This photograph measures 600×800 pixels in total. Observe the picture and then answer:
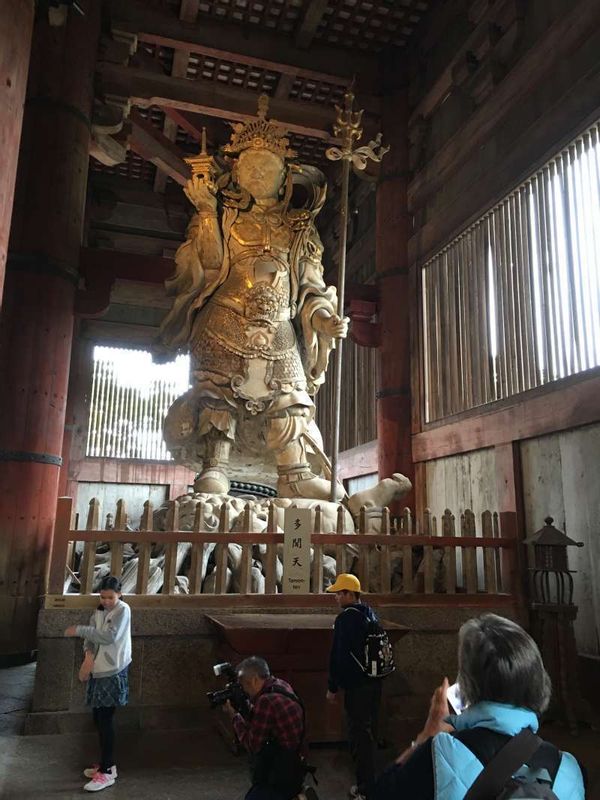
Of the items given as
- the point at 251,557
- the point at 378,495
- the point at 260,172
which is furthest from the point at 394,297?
the point at 251,557

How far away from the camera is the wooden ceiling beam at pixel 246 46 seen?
21.1 ft

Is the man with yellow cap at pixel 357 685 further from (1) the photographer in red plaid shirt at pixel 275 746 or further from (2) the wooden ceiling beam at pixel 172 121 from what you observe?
(2) the wooden ceiling beam at pixel 172 121

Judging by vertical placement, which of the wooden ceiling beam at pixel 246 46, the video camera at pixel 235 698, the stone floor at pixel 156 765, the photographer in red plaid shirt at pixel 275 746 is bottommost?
the stone floor at pixel 156 765

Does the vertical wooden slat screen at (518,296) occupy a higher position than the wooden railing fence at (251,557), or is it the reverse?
the vertical wooden slat screen at (518,296)

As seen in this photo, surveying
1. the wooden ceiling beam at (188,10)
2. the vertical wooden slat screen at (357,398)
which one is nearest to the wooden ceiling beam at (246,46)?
the wooden ceiling beam at (188,10)

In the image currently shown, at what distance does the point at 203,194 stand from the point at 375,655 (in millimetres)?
3991

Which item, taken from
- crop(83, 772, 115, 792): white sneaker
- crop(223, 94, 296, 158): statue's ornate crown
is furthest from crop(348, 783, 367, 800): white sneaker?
crop(223, 94, 296, 158): statue's ornate crown

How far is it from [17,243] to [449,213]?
3788 mm

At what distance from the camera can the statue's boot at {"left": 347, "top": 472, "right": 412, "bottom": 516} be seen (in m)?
4.60

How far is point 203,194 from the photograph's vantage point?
5234mm

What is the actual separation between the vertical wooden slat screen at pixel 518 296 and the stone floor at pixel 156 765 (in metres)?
2.40

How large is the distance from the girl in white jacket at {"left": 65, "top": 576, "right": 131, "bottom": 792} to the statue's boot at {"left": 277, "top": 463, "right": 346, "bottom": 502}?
229 cm

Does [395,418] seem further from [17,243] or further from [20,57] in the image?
[20,57]

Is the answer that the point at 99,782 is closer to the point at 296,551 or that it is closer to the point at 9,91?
the point at 296,551
